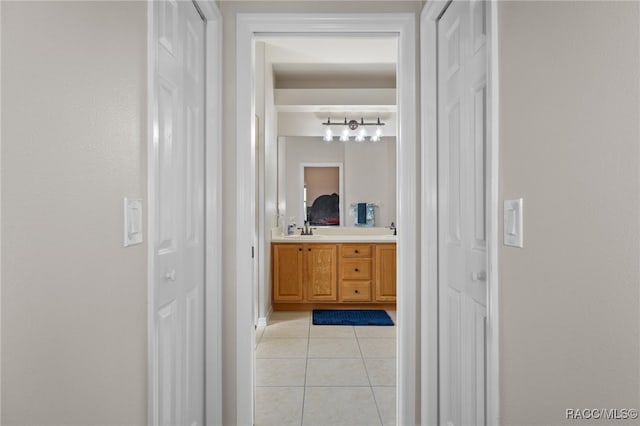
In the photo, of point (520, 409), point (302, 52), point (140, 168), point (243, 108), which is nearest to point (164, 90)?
point (140, 168)

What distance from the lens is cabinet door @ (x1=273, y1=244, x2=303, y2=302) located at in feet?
15.4

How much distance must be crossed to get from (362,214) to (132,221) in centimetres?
429

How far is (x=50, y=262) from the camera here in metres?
0.79

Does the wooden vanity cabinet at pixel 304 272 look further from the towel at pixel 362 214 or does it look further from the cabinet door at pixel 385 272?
the towel at pixel 362 214

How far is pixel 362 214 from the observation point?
17.3ft

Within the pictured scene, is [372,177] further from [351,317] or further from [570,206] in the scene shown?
[570,206]

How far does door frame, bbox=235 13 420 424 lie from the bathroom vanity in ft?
8.60

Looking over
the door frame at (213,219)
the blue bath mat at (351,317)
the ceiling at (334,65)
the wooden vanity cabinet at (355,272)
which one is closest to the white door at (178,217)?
the door frame at (213,219)

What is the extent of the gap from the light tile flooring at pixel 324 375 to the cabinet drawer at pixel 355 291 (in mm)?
653

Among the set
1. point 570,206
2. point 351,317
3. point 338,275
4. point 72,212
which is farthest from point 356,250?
point 72,212

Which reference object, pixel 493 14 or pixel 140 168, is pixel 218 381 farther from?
pixel 493 14

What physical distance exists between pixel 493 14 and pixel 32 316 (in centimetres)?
132

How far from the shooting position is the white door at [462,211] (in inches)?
59.7

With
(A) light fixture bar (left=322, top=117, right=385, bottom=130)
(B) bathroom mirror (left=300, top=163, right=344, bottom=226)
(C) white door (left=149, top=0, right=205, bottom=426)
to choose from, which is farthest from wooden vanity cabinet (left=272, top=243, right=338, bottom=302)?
(C) white door (left=149, top=0, right=205, bottom=426)
